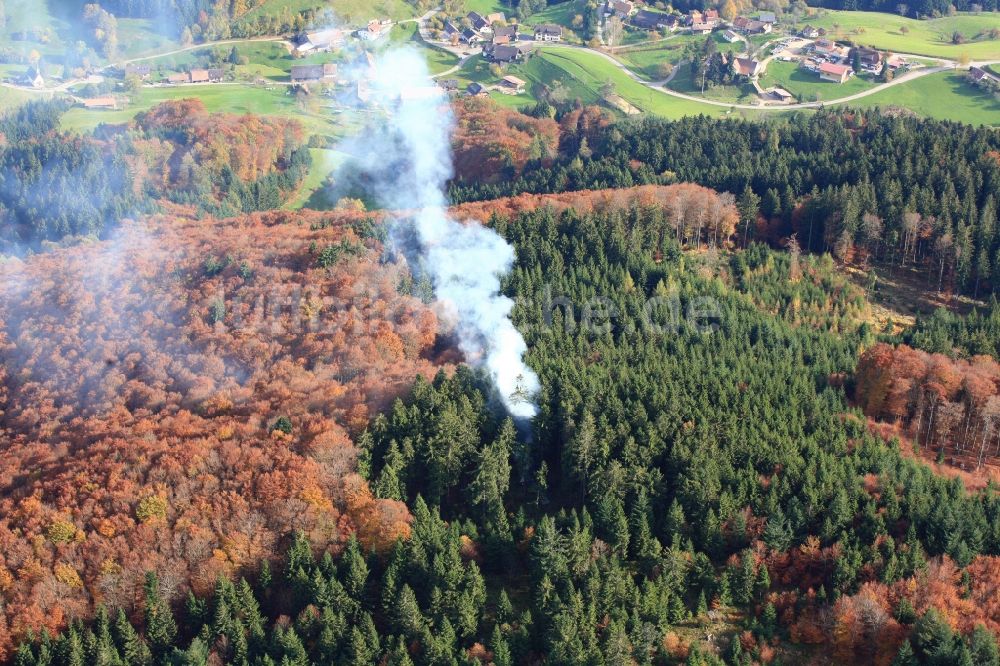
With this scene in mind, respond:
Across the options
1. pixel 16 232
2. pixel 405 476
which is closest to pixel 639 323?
pixel 405 476

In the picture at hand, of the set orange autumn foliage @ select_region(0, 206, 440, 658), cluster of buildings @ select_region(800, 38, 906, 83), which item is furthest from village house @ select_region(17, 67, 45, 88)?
cluster of buildings @ select_region(800, 38, 906, 83)

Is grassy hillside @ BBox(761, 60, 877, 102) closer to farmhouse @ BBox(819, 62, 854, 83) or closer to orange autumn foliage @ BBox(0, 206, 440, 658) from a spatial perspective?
farmhouse @ BBox(819, 62, 854, 83)

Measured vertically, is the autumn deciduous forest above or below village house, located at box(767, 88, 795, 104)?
below

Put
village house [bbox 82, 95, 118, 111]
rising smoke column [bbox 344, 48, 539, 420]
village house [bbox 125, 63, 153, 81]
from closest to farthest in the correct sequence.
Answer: rising smoke column [bbox 344, 48, 539, 420] < village house [bbox 82, 95, 118, 111] < village house [bbox 125, 63, 153, 81]

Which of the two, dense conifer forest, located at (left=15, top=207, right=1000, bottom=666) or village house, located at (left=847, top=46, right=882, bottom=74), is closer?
dense conifer forest, located at (left=15, top=207, right=1000, bottom=666)

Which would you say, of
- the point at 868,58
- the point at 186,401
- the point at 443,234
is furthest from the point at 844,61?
the point at 186,401

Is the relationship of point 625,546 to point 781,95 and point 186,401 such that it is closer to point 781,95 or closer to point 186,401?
point 186,401

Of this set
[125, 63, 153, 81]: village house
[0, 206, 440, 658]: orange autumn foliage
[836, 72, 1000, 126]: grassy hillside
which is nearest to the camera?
[0, 206, 440, 658]: orange autumn foliage
